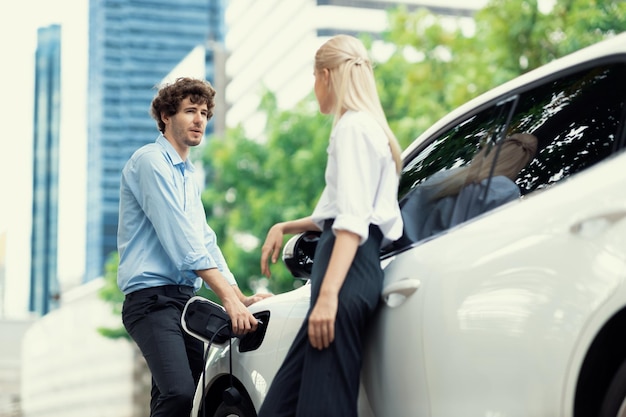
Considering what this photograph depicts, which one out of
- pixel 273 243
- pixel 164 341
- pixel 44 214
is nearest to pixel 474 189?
pixel 273 243

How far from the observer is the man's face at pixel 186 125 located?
4.48 meters

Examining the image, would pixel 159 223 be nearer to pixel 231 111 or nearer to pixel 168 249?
pixel 168 249

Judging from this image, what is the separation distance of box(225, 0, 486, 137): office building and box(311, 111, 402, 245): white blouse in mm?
63442

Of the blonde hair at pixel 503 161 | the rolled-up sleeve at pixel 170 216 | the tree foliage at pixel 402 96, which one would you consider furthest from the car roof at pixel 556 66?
the tree foliage at pixel 402 96

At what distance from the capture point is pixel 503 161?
10.6ft

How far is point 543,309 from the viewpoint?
8.43ft

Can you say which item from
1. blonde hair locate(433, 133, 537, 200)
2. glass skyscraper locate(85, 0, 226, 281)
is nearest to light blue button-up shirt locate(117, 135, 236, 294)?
blonde hair locate(433, 133, 537, 200)

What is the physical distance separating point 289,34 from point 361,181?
7365 centimetres

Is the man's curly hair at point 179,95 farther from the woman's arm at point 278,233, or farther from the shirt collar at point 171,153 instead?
the woman's arm at point 278,233

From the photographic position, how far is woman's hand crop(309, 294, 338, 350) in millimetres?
3041

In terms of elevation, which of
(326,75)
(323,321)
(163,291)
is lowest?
(163,291)

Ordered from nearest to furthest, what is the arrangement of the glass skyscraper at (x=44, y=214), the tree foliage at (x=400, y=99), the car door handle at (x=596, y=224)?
the car door handle at (x=596, y=224) → the tree foliage at (x=400, y=99) → the glass skyscraper at (x=44, y=214)

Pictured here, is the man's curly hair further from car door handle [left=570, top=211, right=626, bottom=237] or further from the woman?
car door handle [left=570, top=211, right=626, bottom=237]

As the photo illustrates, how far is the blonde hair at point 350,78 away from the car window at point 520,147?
0.70ft
